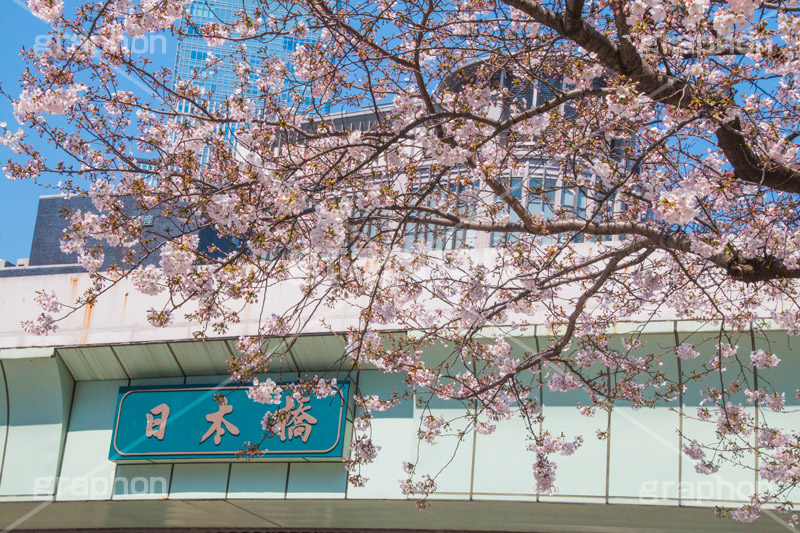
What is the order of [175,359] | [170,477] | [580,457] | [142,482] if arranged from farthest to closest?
[175,359] → [142,482] → [170,477] → [580,457]

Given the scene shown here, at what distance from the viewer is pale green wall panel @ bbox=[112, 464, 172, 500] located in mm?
12109

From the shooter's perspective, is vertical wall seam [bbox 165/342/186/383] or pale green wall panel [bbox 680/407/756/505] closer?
pale green wall panel [bbox 680/407/756/505]

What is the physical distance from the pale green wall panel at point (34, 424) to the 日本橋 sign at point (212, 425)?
38.0 inches

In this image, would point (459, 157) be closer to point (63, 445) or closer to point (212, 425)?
point (212, 425)

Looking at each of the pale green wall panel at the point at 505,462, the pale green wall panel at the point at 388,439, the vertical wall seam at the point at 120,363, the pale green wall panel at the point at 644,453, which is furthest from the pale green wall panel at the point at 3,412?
the pale green wall panel at the point at 644,453

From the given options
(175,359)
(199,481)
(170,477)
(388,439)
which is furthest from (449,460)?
(175,359)

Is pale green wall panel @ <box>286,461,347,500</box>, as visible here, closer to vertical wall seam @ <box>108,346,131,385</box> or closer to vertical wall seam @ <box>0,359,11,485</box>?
vertical wall seam @ <box>108,346,131,385</box>

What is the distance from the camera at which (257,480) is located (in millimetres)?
11750

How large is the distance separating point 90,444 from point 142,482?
103 cm

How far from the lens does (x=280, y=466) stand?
38.4 feet

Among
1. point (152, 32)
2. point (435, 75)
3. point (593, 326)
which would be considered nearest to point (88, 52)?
point (152, 32)

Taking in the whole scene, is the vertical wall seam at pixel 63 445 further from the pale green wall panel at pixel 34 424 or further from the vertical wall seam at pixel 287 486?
the vertical wall seam at pixel 287 486

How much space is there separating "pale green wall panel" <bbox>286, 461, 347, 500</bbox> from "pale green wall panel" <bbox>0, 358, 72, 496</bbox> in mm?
3486

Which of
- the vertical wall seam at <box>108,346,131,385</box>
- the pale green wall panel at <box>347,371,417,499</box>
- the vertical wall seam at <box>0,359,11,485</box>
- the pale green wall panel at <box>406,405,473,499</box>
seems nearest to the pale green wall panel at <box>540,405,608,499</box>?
the pale green wall panel at <box>406,405,473,499</box>
